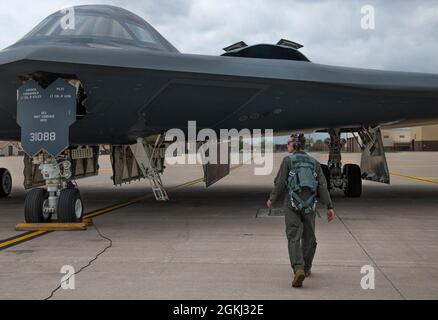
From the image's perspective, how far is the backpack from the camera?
5.15 meters

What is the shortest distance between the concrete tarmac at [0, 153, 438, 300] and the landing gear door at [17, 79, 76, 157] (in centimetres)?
148

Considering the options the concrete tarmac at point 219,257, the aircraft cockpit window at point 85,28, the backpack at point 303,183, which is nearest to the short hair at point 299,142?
the backpack at point 303,183

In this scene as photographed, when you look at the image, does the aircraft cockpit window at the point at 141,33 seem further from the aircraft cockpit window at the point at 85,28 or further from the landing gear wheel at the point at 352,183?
the landing gear wheel at the point at 352,183

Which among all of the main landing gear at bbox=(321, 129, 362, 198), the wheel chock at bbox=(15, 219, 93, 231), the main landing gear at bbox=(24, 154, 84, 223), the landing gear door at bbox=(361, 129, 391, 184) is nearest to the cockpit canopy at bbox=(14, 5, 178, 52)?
the main landing gear at bbox=(24, 154, 84, 223)

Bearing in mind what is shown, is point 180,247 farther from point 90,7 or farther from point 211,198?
point 211,198

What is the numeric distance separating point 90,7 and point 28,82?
2.59m

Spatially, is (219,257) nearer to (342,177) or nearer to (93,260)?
(93,260)

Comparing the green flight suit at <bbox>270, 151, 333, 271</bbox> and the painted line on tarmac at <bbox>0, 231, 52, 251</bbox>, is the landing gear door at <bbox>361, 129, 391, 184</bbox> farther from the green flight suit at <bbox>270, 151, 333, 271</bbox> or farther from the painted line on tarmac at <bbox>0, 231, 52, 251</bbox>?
the painted line on tarmac at <bbox>0, 231, 52, 251</bbox>

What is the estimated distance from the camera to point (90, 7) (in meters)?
9.91

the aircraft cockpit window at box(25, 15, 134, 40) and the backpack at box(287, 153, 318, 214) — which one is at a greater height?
the aircraft cockpit window at box(25, 15, 134, 40)

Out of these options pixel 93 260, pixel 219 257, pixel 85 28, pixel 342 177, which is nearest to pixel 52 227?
pixel 93 260

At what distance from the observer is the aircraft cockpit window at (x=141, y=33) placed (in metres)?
9.74

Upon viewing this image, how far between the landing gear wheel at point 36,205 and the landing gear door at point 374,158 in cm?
926

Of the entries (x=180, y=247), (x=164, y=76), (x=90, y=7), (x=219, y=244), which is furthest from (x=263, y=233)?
(x=90, y=7)
